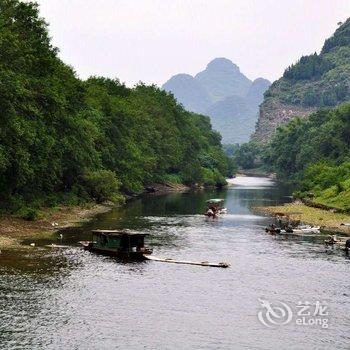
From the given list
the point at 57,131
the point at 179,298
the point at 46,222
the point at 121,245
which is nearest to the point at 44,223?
the point at 46,222

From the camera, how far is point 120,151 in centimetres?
12988

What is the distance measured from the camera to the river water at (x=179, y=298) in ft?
116

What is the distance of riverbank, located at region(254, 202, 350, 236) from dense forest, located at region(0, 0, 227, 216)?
29.9 m

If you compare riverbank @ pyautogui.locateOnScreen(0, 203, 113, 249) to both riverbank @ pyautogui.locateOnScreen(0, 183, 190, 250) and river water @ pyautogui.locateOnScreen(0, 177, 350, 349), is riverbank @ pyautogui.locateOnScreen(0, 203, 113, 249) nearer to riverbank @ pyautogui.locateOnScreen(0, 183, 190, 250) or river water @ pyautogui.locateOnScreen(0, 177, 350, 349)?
riverbank @ pyautogui.locateOnScreen(0, 183, 190, 250)

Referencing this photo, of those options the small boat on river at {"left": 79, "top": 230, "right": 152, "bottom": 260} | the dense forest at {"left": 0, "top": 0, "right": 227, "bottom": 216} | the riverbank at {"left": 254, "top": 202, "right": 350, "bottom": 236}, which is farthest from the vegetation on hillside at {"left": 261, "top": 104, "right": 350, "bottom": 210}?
the small boat on river at {"left": 79, "top": 230, "right": 152, "bottom": 260}

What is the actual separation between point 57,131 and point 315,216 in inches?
1721

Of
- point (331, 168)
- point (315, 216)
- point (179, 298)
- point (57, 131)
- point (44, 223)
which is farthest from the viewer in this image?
point (331, 168)

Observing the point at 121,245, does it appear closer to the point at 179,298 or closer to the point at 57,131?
the point at 179,298

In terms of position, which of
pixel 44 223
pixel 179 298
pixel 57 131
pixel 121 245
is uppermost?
pixel 57 131

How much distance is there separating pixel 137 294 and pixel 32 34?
5352 cm

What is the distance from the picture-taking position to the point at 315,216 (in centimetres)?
10094

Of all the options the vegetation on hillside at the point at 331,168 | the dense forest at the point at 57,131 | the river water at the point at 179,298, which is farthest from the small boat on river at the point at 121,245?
the vegetation on hillside at the point at 331,168

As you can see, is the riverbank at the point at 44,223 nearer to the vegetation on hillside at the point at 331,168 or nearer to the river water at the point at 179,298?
the river water at the point at 179,298

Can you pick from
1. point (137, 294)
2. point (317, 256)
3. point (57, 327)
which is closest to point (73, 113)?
point (317, 256)
